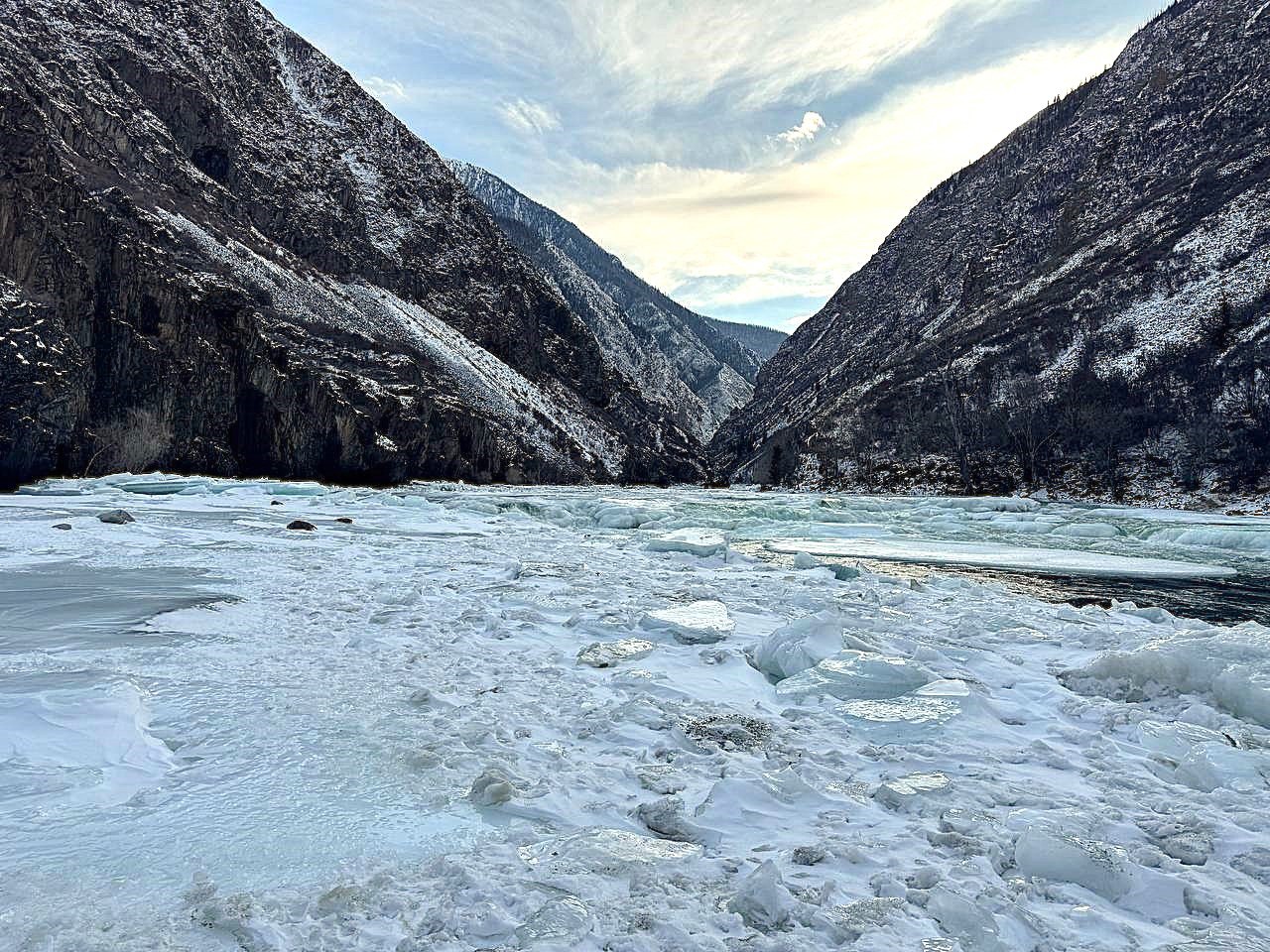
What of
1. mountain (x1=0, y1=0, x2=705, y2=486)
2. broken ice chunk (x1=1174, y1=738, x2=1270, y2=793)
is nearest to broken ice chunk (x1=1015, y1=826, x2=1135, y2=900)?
broken ice chunk (x1=1174, y1=738, x2=1270, y2=793)

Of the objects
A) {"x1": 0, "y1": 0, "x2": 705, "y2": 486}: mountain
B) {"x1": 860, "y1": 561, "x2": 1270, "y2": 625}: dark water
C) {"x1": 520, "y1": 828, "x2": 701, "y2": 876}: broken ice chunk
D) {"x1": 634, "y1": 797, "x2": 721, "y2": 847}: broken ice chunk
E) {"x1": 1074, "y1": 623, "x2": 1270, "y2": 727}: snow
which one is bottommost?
{"x1": 860, "y1": 561, "x2": 1270, "y2": 625}: dark water

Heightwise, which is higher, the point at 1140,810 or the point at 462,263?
the point at 462,263

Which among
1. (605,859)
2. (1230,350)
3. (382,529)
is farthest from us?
(1230,350)

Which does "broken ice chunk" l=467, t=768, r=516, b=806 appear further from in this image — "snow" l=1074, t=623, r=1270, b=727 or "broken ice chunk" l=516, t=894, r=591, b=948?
"snow" l=1074, t=623, r=1270, b=727

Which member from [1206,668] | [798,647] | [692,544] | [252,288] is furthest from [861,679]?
[252,288]

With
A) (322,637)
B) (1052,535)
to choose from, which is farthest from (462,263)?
(322,637)

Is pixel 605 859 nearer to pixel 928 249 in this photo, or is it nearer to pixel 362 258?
pixel 362 258
